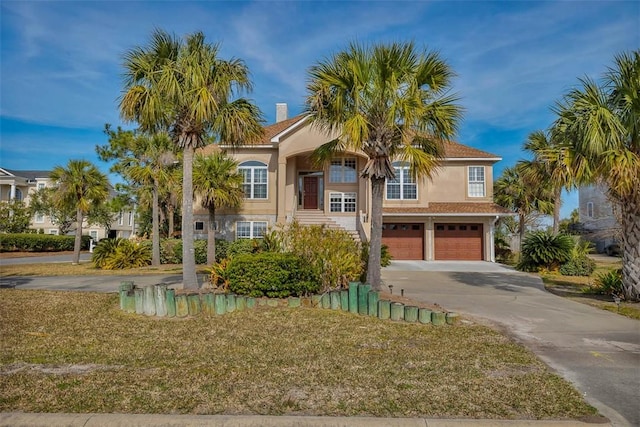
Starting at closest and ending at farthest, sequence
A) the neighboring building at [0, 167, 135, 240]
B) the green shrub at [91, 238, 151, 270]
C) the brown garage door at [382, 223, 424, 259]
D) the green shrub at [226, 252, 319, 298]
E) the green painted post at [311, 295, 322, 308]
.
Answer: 1. the green painted post at [311, 295, 322, 308]
2. the green shrub at [226, 252, 319, 298]
3. the green shrub at [91, 238, 151, 270]
4. the brown garage door at [382, 223, 424, 259]
5. the neighboring building at [0, 167, 135, 240]

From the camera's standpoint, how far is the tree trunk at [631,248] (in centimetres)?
1108

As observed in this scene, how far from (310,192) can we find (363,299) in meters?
16.7

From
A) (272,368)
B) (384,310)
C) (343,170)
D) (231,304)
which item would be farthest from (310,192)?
(272,368)

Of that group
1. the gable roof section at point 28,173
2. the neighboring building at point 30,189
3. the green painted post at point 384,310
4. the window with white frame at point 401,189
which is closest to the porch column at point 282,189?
the window with white frame at point 401,189

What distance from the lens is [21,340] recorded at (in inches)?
283

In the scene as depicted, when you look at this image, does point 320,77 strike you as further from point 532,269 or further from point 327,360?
point 532,269

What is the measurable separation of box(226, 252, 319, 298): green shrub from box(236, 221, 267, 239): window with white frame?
13.8 meters

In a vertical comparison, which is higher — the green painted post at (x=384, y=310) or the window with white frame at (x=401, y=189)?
A: the window with white frame at (x=401, y=189)

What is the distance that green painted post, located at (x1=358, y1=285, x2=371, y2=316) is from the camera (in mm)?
9484

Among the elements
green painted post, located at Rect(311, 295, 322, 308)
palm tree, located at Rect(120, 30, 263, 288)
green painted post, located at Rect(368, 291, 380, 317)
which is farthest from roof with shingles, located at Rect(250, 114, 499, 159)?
green painted post, located at Rect(368, 291, 380, 317)

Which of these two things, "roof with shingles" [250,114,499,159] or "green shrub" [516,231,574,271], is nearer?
"green shrub" [516,231,574,271]

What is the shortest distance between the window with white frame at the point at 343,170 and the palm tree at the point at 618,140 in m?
14.1

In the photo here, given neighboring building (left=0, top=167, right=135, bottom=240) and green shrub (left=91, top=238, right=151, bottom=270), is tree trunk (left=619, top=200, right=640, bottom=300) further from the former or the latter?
neighboring building (left=0, top=167, right=135, bottom=240)

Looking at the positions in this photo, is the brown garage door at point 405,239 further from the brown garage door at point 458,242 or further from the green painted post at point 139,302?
the green painted post at point 139,302
